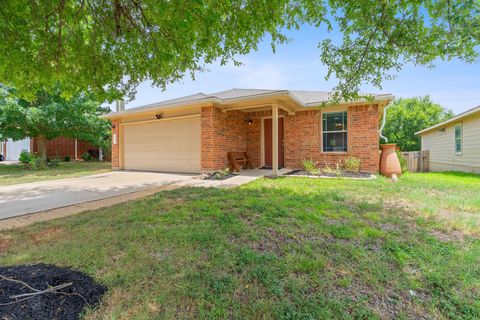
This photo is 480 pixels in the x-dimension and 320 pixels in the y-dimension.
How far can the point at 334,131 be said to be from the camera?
916 cm

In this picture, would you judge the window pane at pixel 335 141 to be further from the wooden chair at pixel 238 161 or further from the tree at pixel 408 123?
the tree at pixel 408 123

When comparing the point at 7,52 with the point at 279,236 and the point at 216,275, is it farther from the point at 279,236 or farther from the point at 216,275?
the point at 279,236

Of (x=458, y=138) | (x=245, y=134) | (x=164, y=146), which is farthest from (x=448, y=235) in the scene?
(x=458, y=138)

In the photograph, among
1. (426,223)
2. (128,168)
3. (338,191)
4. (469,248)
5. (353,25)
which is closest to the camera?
(469,248)

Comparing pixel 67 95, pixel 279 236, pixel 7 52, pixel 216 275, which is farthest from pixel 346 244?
pixel 67 95

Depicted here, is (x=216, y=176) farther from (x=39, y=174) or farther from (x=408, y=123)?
(x=408, y=123)

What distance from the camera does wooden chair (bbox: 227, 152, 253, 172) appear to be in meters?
9.33

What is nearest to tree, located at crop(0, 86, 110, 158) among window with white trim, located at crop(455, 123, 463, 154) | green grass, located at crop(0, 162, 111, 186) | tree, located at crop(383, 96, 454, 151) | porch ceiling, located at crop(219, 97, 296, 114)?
green grass, located at crop(0, 162, 111, 186)

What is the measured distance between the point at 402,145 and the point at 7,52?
1150 inches

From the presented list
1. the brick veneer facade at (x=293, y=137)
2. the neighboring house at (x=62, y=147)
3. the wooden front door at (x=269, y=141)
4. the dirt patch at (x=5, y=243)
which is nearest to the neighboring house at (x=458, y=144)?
the brick veneer facade at (x=293, y=137)

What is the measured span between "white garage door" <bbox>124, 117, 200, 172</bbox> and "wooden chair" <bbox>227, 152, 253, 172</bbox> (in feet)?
4.16

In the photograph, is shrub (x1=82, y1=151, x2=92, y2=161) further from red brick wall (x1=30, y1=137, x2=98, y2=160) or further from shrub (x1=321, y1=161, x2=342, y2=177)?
shrub (x1=321, y1=161, x2=342, y2=177)

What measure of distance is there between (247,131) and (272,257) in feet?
28.2

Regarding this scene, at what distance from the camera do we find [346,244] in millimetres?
2732
